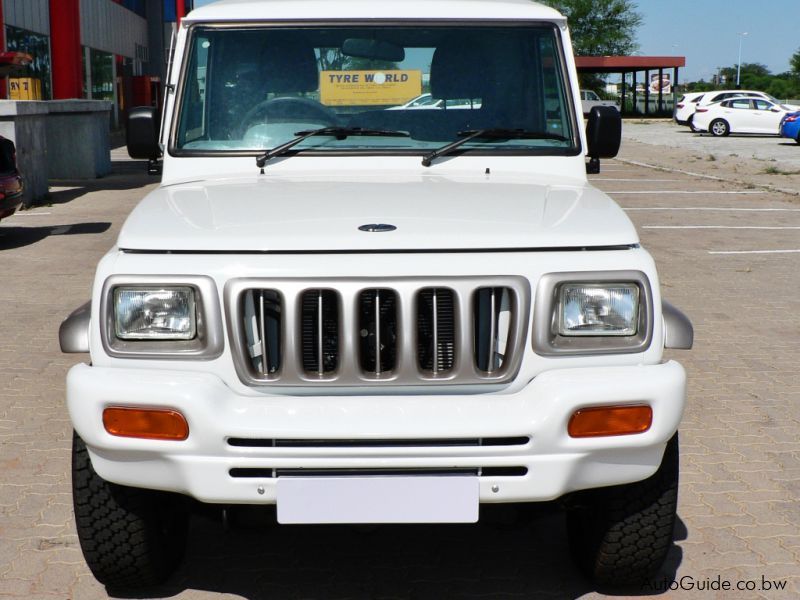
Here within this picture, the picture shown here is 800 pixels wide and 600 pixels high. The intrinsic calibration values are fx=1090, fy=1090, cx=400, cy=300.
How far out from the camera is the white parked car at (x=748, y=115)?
3644 cm

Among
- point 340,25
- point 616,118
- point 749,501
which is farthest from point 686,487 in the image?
point 340,25

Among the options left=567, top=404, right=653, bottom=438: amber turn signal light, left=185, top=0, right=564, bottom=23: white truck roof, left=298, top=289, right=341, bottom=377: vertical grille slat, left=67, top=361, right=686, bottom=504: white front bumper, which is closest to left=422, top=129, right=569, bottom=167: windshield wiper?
left=185, top=0, right=564, bottom=23: white truck roof

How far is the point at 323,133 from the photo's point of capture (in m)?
4.34

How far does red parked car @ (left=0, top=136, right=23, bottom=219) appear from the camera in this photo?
39.3 feet

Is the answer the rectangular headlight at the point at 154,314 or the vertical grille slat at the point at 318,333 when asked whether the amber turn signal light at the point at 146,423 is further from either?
the vertical grille slat at the point at 318,333

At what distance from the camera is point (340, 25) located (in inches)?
177

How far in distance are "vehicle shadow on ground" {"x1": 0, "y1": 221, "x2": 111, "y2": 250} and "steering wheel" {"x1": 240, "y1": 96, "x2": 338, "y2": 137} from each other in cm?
893

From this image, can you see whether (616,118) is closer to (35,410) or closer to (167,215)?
(167,215)

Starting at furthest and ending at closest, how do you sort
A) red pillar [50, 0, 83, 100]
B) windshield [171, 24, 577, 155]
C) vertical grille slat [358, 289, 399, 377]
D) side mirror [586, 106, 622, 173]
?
red pillar [50, 0, 83, 100] → side mirror [586, 106, 622, 173] → windshield [171, 24, 577, 155] → vertical grille slat [358, 289, 399, 377]

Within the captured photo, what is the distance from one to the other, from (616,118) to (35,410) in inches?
135

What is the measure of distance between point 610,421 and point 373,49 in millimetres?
2112

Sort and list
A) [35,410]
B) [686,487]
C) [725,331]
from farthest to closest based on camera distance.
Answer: [725,331] → [35,410] → [686,487]

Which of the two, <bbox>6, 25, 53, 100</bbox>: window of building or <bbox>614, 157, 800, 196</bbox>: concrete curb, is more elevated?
<bbox>6, 25, 53, 100</bbox>: window of building

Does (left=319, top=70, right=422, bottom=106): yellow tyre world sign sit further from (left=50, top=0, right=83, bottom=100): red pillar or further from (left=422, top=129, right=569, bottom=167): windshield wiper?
(left=50, top=0, right=83, bottom=100): red pillar
